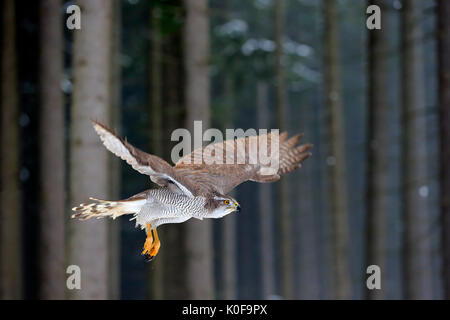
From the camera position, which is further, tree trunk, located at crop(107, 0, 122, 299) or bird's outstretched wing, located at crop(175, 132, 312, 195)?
tree trunk, located at crop(107, 0, 122, 299)

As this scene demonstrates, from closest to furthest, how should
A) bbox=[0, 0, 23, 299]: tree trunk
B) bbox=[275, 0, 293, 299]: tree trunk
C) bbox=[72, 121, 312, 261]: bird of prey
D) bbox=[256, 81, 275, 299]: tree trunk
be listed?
bbox=[72, 121, 312, 261]: bird of prey, bbox=[0, 0, 23, 299]: tree trunk, bbox=[275, 0, 293, 299]: tree trunk, bbox=[256, 81, 275, 299]: tree trunk

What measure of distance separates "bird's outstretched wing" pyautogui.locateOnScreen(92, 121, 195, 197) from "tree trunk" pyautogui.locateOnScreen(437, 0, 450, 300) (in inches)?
234

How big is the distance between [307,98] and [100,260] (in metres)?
25.9

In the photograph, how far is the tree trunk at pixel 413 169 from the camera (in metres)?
9.83

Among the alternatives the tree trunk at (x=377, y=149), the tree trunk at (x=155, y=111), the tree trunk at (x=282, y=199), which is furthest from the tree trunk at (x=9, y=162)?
the tree trunk at (x=282, y=199)

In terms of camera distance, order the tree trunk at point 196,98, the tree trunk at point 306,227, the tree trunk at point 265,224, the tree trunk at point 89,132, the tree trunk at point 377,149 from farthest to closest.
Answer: the tree trunk at point 306,227 → the tree trunk at point 265,224 → the tree trunk at point 377,149 → the tree trunk at point 196,98 → the tree trunk at point 89,132

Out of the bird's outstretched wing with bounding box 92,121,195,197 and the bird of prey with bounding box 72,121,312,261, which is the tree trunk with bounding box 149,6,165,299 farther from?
the bird's outstretched wing with bounding box 92,121,195,197

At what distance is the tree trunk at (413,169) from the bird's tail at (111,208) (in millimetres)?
7506

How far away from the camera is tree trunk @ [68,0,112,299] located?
5414 millimetres

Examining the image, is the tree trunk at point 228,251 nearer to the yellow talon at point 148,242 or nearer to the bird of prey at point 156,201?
the bird of prey at point 156,201

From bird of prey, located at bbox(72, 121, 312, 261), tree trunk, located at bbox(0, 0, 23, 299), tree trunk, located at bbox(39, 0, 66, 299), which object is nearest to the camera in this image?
bird of prey, located at bbox(72, 121, 312, 261)

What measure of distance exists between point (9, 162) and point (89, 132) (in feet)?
17.6

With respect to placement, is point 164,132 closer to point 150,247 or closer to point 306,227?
point 150,247

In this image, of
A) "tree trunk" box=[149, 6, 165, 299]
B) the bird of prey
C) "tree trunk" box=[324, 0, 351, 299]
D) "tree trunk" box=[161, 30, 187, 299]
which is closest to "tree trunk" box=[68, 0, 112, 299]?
the bird of prey
